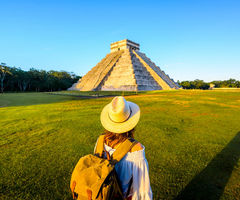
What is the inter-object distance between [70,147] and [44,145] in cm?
100

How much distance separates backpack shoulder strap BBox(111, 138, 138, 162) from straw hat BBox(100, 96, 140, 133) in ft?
0.46

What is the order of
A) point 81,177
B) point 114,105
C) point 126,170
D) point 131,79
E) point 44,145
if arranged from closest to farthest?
1. point 81,177
2. point 126,170
3. point 114,105
4. point 44,145
5. point 131,79

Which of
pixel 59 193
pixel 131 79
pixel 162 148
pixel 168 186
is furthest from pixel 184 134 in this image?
pixel 131 79

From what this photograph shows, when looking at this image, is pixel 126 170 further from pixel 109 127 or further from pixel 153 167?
pixel 153 167

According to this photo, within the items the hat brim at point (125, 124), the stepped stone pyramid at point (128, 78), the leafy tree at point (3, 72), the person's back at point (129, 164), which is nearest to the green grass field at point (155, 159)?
the person's back at point (129, 164)

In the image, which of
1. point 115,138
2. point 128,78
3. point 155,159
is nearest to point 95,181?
point 115,138

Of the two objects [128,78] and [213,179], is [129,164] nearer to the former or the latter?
[213,179]

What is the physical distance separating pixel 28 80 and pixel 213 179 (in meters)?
68.4

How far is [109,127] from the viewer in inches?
67.1

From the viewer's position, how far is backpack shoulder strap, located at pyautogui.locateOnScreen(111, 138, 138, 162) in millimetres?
1481

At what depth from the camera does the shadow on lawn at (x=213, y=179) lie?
9.12 feet

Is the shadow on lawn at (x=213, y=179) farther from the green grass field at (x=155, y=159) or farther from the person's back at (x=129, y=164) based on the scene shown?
the person's back at (x=129, y=164)

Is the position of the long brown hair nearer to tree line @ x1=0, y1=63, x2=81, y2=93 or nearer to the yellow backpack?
the yellow backpack

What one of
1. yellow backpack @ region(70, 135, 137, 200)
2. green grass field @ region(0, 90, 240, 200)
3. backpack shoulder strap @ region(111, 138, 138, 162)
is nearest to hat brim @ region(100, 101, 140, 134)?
backpack shoulder strap @ region(111, 138, 138, 162)
